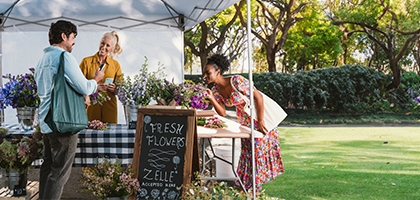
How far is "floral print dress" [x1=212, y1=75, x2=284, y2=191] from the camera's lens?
440 centimetres

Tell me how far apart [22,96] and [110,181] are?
3.18 ft

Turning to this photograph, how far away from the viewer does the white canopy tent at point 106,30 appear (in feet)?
23.2

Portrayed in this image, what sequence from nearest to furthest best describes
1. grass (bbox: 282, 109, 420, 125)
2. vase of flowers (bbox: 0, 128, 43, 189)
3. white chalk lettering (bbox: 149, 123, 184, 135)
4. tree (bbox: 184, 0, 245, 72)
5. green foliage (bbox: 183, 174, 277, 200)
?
green foliage (bbox: 183, 174, 277, 200), vase of flowers (bbox: 0, 128, 43, 189), white chalk lettering (bbox: 149, 123, 184, 135), grass (bbox: 282, 109, 420, 125), tree (bbox: 184, 0, 245, 72)

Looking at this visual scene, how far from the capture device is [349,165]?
25.8 feet

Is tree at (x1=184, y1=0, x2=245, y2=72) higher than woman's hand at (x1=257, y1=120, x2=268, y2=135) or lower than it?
higher

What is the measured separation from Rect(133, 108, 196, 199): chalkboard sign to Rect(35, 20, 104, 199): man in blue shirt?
0.57 m

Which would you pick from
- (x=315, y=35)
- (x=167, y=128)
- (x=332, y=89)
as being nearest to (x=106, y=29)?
(x=167, y=128)

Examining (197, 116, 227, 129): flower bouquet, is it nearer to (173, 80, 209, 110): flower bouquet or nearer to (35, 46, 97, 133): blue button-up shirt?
(173, 80, 209, 110): flower bouquet

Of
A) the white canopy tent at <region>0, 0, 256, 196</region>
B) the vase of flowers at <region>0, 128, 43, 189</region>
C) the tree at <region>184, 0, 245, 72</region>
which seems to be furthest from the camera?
the tree at <region>184, 0, 245, 72</region>

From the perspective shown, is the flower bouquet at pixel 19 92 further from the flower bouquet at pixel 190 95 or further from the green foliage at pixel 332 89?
the green foliage at pixel 332 89

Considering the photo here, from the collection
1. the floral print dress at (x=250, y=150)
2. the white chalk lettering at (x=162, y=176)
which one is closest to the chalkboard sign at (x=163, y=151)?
the white chalk lettering at (x=162, y=176)

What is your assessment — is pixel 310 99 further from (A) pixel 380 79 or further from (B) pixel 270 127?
(B) pixel 270 127

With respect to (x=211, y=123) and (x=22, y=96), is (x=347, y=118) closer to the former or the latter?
(x=211, y=123)

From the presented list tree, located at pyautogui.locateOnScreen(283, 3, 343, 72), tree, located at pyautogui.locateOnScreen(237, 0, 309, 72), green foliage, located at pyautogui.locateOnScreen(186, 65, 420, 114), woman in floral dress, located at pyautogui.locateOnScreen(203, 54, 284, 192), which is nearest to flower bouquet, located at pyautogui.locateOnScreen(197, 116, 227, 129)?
woman in floral dress, located at pyautogui.locateOnScreen(203, 54, 284, 192)
